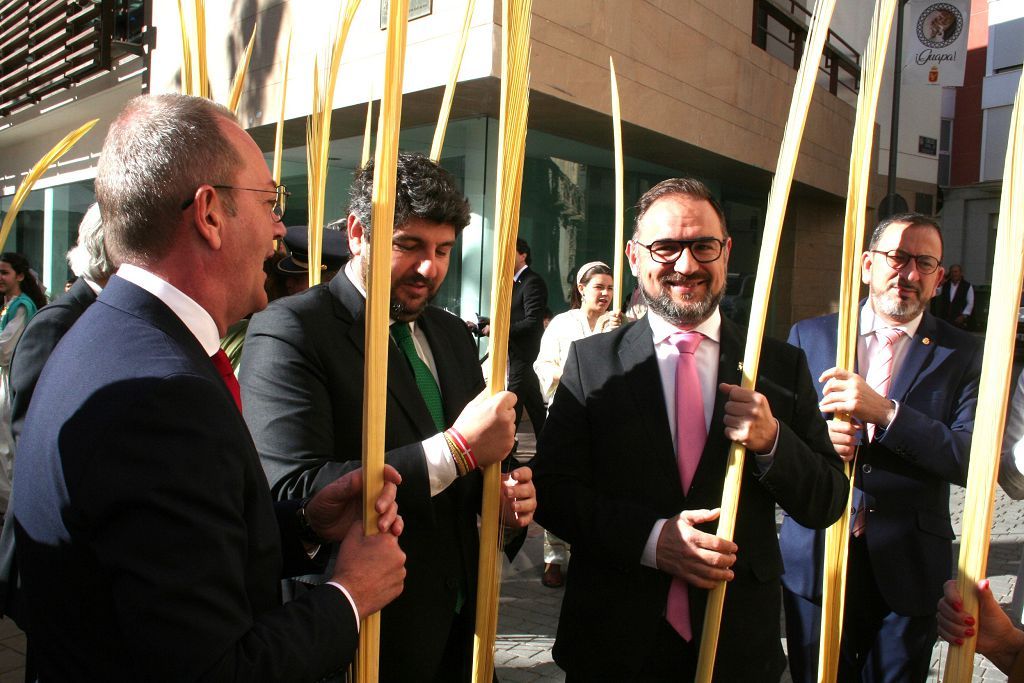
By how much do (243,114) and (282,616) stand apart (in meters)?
9.16

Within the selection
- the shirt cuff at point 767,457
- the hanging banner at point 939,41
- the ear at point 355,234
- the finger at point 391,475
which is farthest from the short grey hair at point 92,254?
the hanging banner at point 939,41

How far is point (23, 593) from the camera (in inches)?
42.6

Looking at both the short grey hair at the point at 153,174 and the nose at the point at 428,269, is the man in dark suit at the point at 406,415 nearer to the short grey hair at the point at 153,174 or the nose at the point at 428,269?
the nose at the point at 428,269

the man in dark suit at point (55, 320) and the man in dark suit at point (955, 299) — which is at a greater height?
the man in dark suit at point (955, 299)

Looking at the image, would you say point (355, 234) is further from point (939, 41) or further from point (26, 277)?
point (939, 41)

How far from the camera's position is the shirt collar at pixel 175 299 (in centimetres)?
106

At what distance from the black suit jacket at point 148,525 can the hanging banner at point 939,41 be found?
12.2 metres

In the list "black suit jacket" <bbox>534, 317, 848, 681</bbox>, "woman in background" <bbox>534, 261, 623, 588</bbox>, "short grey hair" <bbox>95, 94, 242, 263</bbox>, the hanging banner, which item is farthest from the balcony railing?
"short grey hair" <bbox>95, 94, 242, 263</bbox>

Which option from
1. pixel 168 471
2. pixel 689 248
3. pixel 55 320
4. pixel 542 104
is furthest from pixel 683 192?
pixel 542 104

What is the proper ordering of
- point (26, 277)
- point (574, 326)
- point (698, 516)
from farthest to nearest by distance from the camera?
point (26, 277) < point (574, 326) < point (698, 516)

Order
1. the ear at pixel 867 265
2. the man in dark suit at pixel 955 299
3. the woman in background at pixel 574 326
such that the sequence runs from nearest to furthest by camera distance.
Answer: the ear at pixel 867 265 < the woman in background at pixel 574 326 < the man in dark suit at pixel 955 299

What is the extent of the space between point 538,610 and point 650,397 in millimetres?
2391

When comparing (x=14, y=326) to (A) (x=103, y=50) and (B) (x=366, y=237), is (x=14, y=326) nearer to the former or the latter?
(B) (x=366, y=237)

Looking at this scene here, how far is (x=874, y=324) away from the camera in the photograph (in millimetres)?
2402
